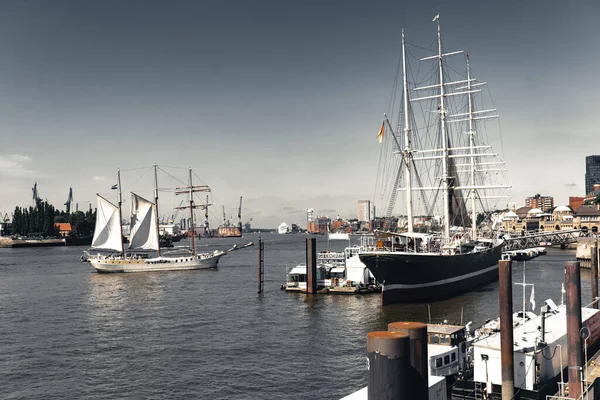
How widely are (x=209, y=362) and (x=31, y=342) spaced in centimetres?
1915

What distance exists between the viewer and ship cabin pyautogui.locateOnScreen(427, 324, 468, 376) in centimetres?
2581

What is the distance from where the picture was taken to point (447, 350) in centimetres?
2678

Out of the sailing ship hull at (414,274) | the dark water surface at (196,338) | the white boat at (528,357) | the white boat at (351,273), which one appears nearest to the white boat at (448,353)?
the white boat at (528,357)

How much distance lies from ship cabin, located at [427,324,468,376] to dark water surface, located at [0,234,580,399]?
6219mm

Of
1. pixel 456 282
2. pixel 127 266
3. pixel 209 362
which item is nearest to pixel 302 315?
pixel 209 362

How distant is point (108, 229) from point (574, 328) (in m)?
114

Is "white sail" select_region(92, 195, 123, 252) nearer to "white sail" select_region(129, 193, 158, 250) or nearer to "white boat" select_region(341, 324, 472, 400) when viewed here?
"white sail" select_region(129, 193, 158, 250)

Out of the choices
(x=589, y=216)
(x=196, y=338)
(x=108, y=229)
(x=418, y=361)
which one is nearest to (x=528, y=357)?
(x=418, y=361)

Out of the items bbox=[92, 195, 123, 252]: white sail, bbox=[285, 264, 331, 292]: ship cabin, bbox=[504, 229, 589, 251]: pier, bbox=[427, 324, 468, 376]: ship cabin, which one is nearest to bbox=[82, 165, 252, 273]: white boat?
bbox=[92, 195, 123, 252]: white sail

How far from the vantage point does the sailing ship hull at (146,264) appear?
116 m

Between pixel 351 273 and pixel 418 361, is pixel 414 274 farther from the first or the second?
pixel 418 361

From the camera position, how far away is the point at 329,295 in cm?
6738

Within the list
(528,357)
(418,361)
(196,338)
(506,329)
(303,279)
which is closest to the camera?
(418,361)

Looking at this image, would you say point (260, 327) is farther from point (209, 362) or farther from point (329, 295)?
point (329, 295)
